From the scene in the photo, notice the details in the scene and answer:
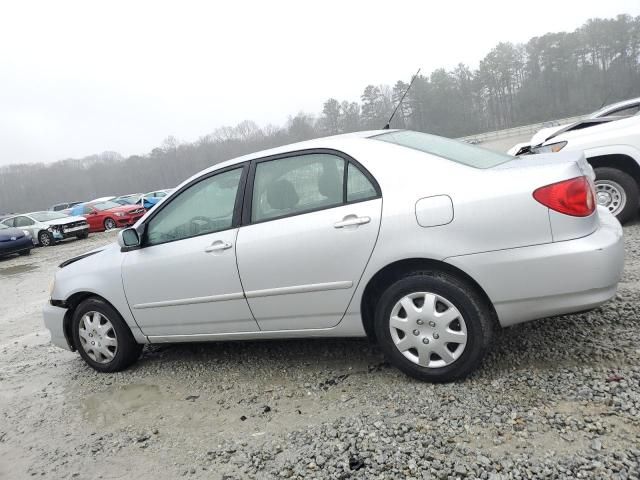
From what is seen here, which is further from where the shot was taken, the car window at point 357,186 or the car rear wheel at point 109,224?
the car rear wheel at point 109,224

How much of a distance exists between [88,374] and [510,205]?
3750 mm

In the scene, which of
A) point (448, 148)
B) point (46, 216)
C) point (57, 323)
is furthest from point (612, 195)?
point (46, 216)

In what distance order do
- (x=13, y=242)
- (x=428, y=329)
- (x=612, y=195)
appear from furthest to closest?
(x=13, y=242), (x=612, y=195), (x=428, y=329)

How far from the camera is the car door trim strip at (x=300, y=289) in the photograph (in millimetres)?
2918

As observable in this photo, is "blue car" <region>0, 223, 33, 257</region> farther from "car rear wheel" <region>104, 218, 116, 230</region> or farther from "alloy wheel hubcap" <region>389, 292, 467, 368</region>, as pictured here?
"alloy wheel hubcap" <region>389, 292, 467, 368</region>

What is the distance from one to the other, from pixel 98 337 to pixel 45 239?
17.1m

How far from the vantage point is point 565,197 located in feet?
8.13

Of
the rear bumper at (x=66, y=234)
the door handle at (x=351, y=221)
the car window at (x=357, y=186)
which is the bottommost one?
the rear bumper at (x=66, y=234)

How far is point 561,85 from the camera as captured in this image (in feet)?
196

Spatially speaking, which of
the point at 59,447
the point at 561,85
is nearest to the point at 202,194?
the point at 59,447

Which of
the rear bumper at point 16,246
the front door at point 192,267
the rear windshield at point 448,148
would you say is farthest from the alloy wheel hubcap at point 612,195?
the rear bumper at point 16,246

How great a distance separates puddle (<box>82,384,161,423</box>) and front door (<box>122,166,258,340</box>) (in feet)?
1.45

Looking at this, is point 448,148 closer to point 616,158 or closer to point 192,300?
point 192,300

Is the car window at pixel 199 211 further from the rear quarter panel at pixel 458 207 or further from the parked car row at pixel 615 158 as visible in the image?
the parked car row at pixel 615 158
